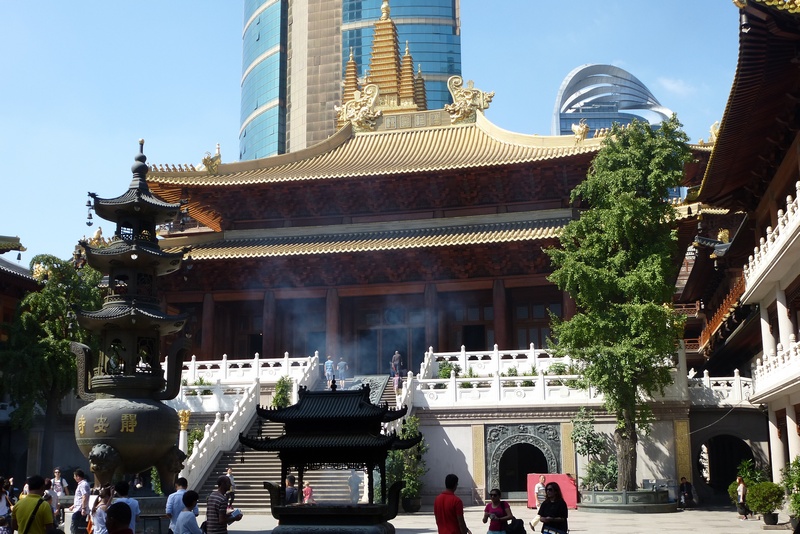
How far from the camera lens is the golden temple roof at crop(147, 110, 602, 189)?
115 ft

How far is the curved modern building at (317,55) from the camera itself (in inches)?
4131

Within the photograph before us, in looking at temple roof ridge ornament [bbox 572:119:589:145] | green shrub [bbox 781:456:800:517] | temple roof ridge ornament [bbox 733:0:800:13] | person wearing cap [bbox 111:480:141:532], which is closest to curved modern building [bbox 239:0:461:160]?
temple roof ridge ornament [bbox 572:119:589:145]

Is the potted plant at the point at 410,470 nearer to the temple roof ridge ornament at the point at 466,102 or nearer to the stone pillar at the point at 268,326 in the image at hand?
the stone pillar at the point at 268,326

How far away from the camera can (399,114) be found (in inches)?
1636

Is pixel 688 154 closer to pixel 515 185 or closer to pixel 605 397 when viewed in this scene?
pixel 605 397

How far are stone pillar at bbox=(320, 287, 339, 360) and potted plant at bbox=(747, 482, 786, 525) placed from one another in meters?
17.2

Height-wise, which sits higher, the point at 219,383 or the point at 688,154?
the point at 688,154

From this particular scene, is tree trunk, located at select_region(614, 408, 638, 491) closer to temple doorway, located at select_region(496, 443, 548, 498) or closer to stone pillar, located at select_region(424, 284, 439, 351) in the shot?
temple doorway, located at select_region(496, 443, 548, 498)

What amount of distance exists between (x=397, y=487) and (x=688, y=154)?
14.1 meters

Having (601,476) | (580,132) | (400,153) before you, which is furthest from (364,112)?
(601,476)

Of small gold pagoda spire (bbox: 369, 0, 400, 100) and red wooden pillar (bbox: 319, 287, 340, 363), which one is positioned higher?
small gold pagoda spire (bbox: 369, 0, 400, 100)

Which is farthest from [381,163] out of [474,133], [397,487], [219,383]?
[397,487]

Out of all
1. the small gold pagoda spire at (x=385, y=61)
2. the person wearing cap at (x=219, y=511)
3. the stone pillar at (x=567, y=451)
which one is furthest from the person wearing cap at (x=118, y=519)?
the small gold pagoda spire at (x=385, y=61)

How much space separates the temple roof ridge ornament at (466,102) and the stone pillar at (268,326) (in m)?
11.6
